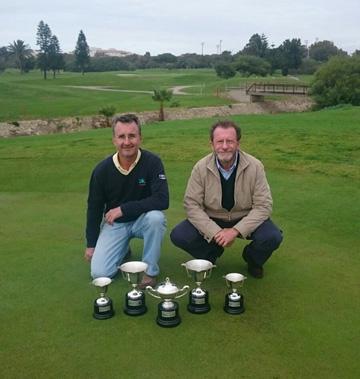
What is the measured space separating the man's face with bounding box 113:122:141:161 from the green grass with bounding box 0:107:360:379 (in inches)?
48.4

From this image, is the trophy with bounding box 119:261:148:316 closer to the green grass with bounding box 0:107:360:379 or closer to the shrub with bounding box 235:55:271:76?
the green grass with bounding box 0:107:360:379

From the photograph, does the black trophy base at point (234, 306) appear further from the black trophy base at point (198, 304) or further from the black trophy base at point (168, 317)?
the black trophy base at point (168, 317)

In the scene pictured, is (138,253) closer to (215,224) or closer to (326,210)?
(215,224)

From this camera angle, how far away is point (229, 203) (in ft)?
15.0

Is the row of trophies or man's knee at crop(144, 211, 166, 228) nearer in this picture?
the row of trophies

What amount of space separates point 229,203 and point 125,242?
1.09 metres

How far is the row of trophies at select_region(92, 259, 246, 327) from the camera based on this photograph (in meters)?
3.56

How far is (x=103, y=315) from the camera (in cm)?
365

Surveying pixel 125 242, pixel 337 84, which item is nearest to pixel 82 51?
pixel 337 84

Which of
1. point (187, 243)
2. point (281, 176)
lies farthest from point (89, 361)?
point (281, 176)

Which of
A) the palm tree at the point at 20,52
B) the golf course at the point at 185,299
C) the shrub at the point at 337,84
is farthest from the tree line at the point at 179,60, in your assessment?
the golf course at the point at 185,299

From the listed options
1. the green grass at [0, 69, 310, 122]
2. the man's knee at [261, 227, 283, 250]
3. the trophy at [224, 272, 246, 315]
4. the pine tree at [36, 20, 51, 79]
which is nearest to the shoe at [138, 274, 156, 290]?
the trophy at [224, 272, 246, 315]

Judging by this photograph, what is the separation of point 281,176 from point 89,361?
20.1 feet

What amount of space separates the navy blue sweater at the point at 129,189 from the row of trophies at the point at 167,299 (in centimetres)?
84
